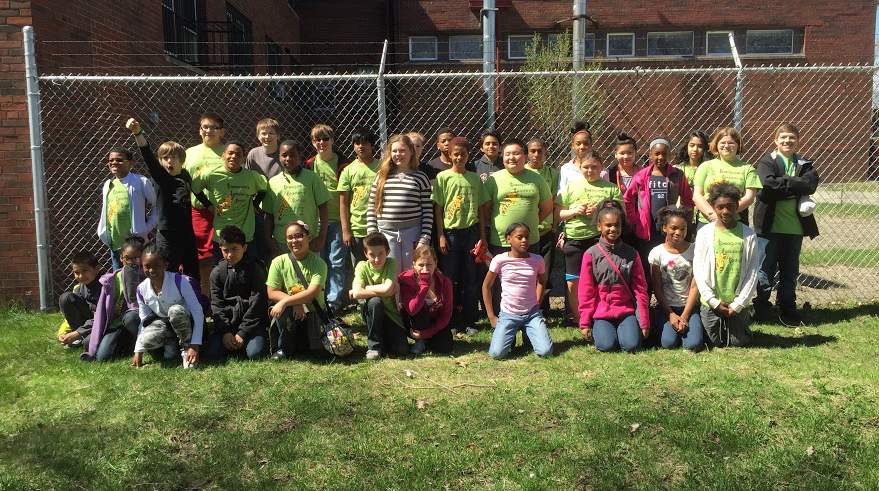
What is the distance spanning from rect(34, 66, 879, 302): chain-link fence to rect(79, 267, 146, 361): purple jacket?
6.12ft

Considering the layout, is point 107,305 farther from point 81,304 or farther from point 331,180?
point 331,180

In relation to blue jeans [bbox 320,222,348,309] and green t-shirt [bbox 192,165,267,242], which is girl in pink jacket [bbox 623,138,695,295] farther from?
green t-shirt [bbox 192,165,267,242]

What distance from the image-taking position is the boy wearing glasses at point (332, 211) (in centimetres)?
621

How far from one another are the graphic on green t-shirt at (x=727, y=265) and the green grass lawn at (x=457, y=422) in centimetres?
47

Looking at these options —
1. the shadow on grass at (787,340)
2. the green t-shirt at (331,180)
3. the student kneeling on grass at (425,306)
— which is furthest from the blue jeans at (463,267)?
the shadow on grass at (787,340)

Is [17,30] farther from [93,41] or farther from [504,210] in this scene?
[504,210]

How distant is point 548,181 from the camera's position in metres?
6.30

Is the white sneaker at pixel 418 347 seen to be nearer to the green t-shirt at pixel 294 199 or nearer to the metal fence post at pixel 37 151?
the green t-shirt at pixel 294 199

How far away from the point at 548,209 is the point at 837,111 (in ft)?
51.9

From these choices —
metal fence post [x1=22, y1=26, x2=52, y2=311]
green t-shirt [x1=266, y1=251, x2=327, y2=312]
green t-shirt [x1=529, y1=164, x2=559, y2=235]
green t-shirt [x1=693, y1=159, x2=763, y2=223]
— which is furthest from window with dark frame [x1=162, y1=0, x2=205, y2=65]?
green t-shirt [x1=693, y1=159, x2=763, y2=223]

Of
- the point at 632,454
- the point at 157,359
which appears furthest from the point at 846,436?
the point at 157,359

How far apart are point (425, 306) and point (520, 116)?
12831 millimetres

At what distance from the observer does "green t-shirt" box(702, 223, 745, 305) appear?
17.3 ft

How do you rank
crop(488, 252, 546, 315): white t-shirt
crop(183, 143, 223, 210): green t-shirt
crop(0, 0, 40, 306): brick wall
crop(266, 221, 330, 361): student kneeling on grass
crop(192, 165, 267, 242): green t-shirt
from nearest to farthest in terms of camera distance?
1. crop(266, 221, 330, 361): student kneeling on grass
2. crop(488, 252, 546, 315): white t-shirt
3. crop(192, 165, 267, 242): green t-shirt
4. crop(183, 143, 223, 210): green t-shirt
5. crop(0, 0, 40, 306): brick wall
